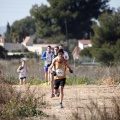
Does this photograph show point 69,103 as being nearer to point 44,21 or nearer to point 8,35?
point 44,21

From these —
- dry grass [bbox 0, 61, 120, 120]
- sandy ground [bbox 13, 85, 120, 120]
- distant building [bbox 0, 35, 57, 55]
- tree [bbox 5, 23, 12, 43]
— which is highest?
tree [bbox 5, 23, 12, 43]

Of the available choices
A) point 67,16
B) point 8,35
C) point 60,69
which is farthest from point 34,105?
point 8,35

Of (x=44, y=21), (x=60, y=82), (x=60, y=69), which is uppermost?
(x=44, y=21)

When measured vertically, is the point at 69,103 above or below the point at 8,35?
below

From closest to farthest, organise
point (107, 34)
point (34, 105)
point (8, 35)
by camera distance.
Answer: point (34, 105) < point (107, 34) < point (8, 35)

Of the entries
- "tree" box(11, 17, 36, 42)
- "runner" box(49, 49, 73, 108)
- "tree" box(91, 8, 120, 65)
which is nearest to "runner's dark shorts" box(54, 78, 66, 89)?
"runner" box(49, 49, 73, 108)

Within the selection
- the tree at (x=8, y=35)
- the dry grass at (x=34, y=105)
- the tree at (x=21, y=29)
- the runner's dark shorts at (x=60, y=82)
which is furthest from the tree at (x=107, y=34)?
the tree at (x=8, y=35)

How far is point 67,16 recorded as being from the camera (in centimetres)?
7712

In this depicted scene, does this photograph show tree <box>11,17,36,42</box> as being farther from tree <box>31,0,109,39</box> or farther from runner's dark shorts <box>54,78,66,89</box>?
runner's dark shorts <box>54,78,66,89</box>

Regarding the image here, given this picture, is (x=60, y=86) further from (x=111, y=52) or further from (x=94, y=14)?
(x=94, y=14)

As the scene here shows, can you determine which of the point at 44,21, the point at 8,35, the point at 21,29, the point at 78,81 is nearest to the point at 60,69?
the point at 78,81

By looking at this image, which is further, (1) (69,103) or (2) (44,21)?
(2) (44,21)

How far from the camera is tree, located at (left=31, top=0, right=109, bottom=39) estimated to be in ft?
247

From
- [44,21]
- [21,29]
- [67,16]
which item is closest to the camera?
[44,21]
